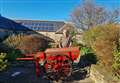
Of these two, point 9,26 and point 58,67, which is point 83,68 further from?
point 9,26

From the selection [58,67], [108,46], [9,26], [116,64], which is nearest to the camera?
[116,64]

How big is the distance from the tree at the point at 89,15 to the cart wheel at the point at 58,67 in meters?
25.3

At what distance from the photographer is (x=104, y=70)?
10.5 meters

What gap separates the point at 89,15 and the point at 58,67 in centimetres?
2745

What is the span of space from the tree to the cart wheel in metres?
25.3

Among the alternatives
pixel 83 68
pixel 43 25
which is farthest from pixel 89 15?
pixel 83 68

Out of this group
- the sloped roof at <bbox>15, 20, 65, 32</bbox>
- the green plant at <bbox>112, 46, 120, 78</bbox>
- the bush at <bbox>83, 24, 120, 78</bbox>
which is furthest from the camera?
the sloped roof at <bbox>15, 20, 65, 32</bbox>

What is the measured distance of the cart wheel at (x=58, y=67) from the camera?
1195cm

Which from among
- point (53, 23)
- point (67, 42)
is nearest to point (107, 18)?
point (53, 23)

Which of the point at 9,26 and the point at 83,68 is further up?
the point at 9,26

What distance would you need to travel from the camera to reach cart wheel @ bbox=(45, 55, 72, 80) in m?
12.0

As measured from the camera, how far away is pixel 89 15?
38.8 meters

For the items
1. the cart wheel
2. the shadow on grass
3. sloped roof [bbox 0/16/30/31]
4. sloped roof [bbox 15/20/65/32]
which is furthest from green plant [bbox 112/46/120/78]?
sloped roof [bbox 15/20/65/32]

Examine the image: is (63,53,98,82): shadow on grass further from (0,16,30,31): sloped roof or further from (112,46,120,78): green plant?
(0,16,30,31): sloped roof
